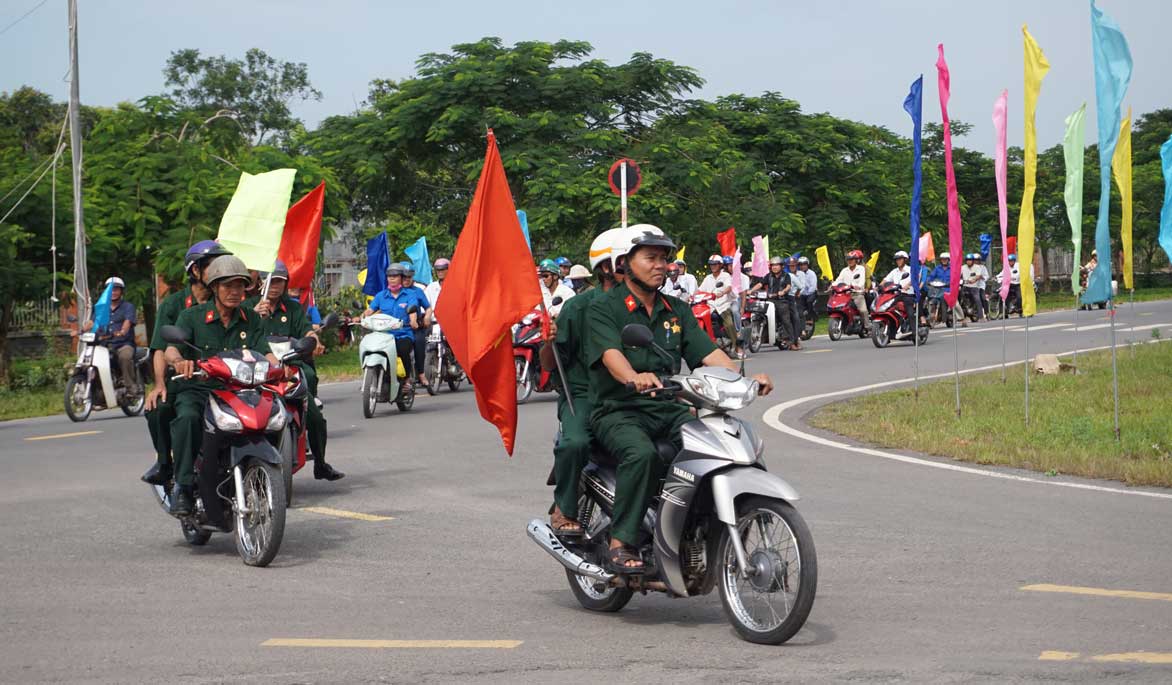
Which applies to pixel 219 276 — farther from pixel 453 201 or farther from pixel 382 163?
pixel 453 201

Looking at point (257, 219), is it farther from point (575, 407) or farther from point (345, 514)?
point (575, 407)

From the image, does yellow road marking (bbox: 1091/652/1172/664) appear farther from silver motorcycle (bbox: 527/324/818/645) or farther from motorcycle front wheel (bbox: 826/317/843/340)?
motorcycle front wheel (bbox: 826/317/843/340)

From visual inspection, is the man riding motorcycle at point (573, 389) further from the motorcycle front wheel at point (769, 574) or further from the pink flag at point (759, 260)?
the pink flag at point (759, 260)

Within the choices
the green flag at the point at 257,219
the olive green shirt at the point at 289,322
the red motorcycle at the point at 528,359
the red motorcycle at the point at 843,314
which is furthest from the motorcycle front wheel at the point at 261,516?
the red motorcycle at the point at 843,314

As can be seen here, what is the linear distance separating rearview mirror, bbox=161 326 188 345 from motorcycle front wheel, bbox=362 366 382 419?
819 centimetres

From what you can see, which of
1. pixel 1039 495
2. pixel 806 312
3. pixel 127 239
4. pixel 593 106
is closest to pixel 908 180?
pixel 593 106

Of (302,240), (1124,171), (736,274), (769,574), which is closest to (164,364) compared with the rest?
(769,574)

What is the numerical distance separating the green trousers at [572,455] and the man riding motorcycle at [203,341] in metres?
2.51

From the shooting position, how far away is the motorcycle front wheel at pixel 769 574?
5.50 metres

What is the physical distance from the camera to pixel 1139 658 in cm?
532

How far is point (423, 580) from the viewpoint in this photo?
7363 millimetres

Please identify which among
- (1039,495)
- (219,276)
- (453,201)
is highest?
(453,201)

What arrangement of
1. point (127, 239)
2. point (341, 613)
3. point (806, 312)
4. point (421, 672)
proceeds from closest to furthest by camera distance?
point (421, 672), point (341, 613), point (127, 239), point (806, 312)

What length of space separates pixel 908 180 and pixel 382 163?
74.1 ft
